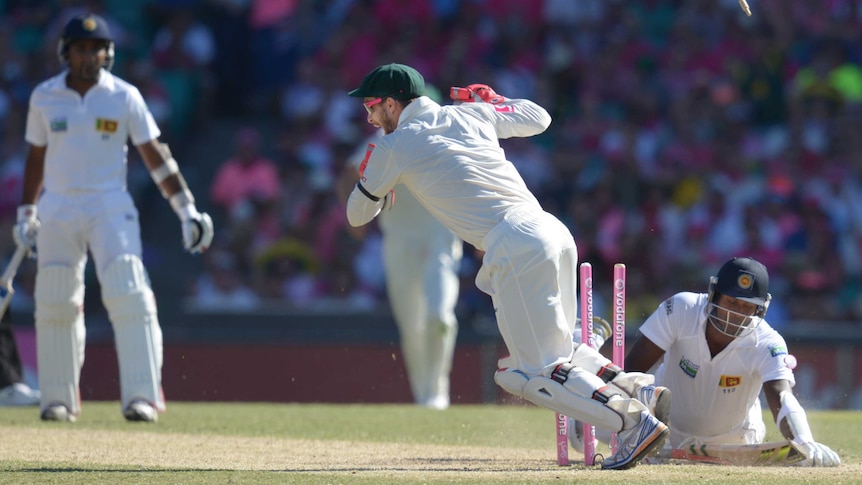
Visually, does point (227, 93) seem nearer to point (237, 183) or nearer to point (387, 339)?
point (237, 183)

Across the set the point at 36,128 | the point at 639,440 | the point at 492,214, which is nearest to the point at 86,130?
the point at 36,128

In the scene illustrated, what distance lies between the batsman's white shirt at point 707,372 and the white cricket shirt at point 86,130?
12.6 feet

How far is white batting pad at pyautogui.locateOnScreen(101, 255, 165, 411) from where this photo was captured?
9148 mm

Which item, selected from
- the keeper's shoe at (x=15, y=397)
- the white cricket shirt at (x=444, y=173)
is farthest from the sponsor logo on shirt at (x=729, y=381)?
the keeper's shoe at (x=15, y=397)

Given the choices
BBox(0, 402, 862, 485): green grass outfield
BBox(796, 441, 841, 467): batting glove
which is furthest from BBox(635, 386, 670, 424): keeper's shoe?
BBox(796, 441, 841, 467): batting glove

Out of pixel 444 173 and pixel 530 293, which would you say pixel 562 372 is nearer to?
pixel 530 293

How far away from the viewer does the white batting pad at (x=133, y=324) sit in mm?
9148

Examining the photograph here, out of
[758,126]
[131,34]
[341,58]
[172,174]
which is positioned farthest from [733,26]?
[172,174]

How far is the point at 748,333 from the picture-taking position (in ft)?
23.8

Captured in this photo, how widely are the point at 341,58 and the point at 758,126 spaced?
4914mm

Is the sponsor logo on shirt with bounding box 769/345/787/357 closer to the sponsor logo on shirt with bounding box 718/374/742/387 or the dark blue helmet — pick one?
the sponsor logo on shirt with bounding box 718/374/742/387

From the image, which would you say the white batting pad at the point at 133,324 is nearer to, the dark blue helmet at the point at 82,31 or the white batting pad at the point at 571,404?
the dark blue helmet at the point at 82,31

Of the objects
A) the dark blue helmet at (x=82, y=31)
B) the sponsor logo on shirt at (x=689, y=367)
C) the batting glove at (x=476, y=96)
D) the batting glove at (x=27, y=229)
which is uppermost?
the dark blue helmet at (x=82, y=31)

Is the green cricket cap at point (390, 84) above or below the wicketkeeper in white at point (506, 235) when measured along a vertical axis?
above
